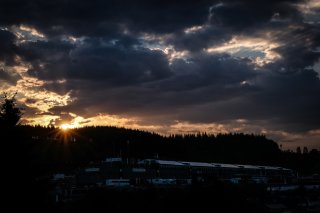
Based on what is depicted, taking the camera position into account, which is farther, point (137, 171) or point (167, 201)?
point (137, 171)

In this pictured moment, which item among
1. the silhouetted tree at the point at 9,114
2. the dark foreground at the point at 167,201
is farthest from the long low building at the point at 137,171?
the silhouetted tree at the point at 9,114

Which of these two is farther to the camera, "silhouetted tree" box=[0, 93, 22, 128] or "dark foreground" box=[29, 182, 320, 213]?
"dark foreground" box=[29, 182, 320, 213]

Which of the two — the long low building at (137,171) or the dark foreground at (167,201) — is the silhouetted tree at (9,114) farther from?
the long low building at (137,171)

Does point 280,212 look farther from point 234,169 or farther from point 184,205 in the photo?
point 234,169

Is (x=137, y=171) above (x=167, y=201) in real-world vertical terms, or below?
above

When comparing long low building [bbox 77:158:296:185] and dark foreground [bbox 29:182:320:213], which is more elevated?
long low building [bbox 77:158:296:185]


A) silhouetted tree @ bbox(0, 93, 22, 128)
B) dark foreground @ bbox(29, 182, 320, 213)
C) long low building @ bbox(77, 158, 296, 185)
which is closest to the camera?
silhouetted tree @ bbox(0, 93, 22, 128)

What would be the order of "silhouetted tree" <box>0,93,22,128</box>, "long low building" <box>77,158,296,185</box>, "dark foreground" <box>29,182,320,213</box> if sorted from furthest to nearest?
"long low building" <box>77,158,296,185</box>
"dark foreground" <box>29,182,320,213</box>
"silhouetted tree" <box>0,93,22,128</box>

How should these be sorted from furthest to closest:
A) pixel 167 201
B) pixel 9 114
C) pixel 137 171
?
1. pixel 137 171
2. pixel 167 201
3. pixel 9 114

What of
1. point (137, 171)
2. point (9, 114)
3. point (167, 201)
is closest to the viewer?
point (9, 114)

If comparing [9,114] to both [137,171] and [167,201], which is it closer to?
[167,201]

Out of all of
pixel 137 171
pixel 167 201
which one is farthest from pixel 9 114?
pixel 137 171

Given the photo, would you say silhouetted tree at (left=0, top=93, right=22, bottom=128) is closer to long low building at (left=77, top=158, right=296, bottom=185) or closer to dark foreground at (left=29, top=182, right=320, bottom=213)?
dark foreground at (left=29, top=182, right=320, bottom=213)

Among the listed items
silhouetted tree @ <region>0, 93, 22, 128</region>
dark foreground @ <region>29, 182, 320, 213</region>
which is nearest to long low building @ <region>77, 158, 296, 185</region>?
dark foreground @ <region>29, 182, 320, 213</region>
